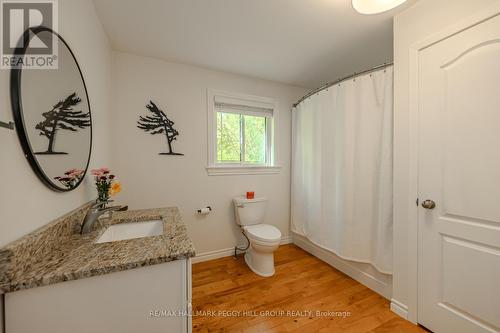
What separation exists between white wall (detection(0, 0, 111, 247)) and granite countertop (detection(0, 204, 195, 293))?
5cm

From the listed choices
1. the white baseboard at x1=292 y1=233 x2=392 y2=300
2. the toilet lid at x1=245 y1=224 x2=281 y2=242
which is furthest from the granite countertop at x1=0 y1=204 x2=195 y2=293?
the white baseboard at x1=292 y1=233 x2=392 y2=300

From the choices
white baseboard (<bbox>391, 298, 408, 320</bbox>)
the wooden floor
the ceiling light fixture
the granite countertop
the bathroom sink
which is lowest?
the wooden floor

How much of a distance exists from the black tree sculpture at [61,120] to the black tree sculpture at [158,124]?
813 millimetres

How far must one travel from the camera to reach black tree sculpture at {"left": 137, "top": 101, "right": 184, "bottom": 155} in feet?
6.66

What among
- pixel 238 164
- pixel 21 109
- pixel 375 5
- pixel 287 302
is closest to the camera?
pixel 21 109

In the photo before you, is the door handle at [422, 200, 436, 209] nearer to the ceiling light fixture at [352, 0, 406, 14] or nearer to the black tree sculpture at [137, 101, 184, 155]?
the ceiling light fixture at [352, 0, 406, 14]

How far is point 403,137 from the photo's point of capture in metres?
1.45

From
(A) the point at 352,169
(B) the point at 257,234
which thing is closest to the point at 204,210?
(B) the point at 257,234

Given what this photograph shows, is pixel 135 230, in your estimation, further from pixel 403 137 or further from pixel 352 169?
pixel 403 137

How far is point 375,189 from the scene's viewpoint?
1719 millimetres

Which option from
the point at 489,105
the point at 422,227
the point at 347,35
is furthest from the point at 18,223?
the point at 347,35

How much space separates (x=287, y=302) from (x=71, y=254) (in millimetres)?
1524

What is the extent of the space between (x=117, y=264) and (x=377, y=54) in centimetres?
265

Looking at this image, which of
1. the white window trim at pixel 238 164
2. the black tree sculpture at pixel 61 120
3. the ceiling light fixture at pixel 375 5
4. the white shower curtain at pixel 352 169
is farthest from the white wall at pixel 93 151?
the white shower curtain at pixel 352 169
